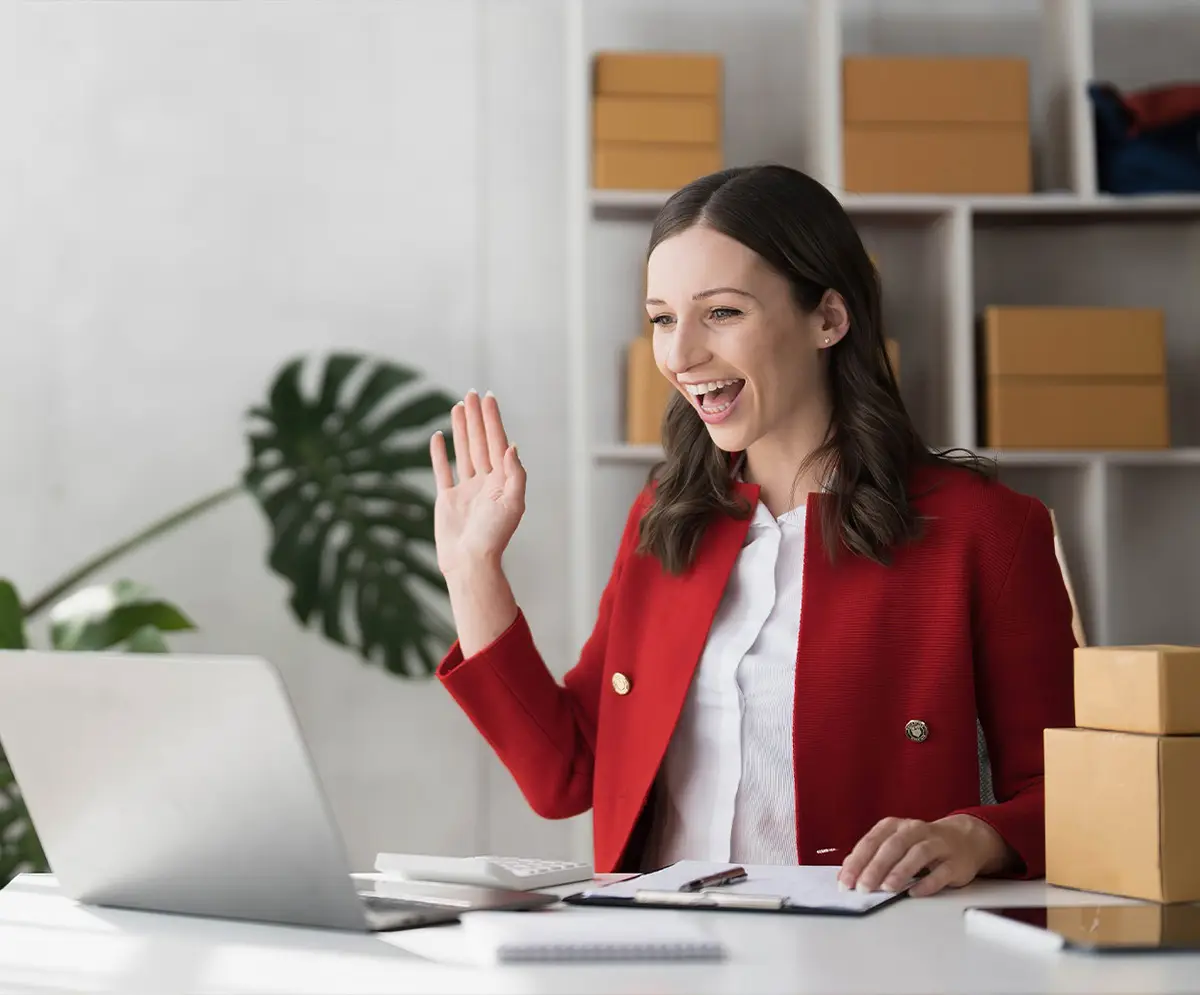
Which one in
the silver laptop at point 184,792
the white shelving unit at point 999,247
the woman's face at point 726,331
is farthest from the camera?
the white shelving unit at point 999,247

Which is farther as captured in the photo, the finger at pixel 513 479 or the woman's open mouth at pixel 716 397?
the woman's open mouth at pixel 716 397

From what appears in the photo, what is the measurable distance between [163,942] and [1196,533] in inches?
108

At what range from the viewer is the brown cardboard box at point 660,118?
9.05 feet

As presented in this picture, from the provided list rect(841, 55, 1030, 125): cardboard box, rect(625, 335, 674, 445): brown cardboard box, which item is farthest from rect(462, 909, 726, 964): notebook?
rect(841, 55, 1030, 125): cardboard box

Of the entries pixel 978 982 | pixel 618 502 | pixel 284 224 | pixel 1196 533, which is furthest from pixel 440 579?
pixel 978 982

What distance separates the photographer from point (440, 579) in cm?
281

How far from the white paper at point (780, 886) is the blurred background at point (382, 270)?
72.3 inches

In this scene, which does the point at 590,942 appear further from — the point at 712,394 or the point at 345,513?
the point at 345,513

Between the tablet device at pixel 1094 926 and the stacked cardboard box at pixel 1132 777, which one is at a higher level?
the stacked cardboard box at pixel 1132 777

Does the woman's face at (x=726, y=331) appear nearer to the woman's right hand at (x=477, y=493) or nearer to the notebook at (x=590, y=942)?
the woman's right hand at (x=477, y=493)

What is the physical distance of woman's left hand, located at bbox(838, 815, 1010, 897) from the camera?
1125 millimetres

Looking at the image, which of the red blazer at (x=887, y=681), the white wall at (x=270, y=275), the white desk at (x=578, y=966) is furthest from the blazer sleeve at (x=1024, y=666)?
the white wall at (x=270, y=275)

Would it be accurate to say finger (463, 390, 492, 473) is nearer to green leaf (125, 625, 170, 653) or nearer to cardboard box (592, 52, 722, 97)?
green leaf (125, 625, 170, 653)

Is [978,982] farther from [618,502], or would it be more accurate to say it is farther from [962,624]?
[618,502]
